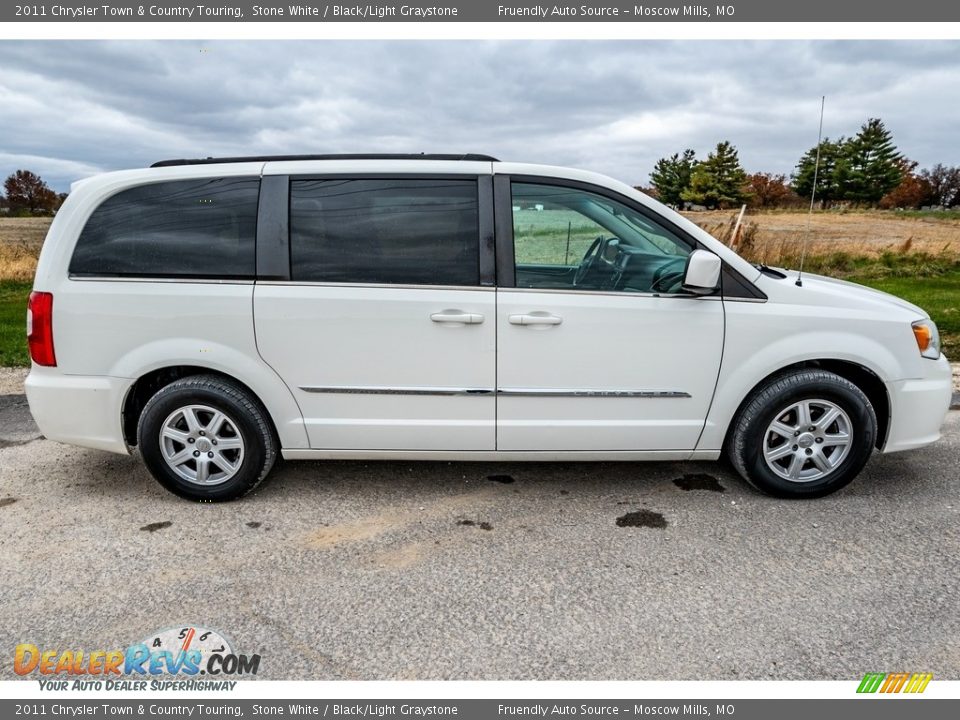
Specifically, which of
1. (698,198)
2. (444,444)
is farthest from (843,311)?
(698,198)

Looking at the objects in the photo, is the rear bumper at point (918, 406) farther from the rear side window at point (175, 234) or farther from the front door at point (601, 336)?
the rear side window at point (175, 234)

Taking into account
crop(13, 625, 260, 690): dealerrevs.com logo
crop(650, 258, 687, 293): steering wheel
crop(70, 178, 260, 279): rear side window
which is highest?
crop(70, 178, 260, 279): rear side window

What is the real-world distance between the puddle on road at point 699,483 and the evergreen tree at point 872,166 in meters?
83.9

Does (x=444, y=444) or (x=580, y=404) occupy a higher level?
(x=580, y=404)

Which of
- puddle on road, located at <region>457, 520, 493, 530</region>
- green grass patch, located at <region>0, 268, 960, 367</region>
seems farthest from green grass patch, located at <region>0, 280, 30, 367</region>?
puddle on road, located at <region>457, 520, 493, 530</region>

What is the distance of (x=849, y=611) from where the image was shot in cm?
263

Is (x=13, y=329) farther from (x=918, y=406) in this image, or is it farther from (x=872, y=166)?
(x=872, y=166)

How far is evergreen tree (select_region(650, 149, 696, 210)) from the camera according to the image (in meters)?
87.7

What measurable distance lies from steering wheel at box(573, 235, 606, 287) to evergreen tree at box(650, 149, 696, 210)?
88.7 metres

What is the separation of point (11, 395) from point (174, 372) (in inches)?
125

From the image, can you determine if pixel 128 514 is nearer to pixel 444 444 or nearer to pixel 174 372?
pixel 174 372

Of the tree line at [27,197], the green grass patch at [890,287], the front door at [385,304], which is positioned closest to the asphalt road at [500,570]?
the front door at [385,304]

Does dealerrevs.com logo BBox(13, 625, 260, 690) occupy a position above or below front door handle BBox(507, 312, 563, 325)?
below

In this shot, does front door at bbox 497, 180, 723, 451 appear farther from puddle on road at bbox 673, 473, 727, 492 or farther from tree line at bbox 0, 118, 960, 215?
tree line at bbox 0, 118, 960, 215
